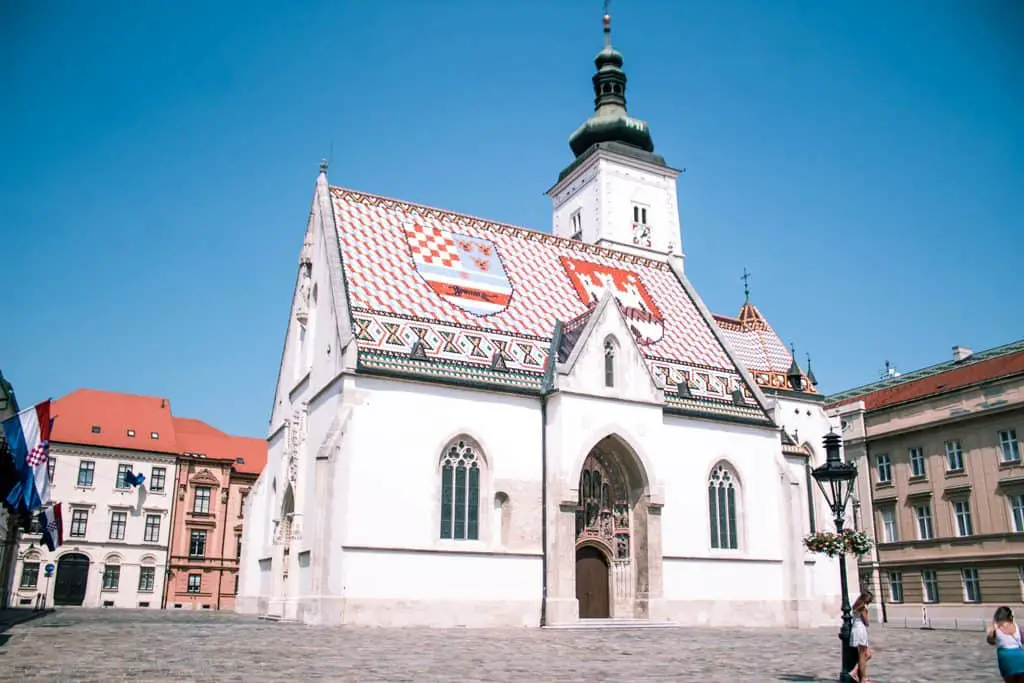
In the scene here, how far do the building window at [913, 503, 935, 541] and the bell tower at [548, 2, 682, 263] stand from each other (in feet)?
59.3

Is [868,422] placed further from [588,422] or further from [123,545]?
[123,545]

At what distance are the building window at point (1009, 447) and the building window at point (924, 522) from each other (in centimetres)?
488

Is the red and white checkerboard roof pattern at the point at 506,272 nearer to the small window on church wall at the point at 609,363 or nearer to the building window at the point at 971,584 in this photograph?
the small window on church wall at the point at 609,363

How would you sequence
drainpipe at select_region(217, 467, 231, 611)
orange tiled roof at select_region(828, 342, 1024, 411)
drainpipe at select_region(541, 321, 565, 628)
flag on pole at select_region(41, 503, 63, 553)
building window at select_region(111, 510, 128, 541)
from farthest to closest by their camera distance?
drainpipe at select_region(217, 467, 231, 611) < building window at select_region(111, 510, 128, 541) < orange tiled roof at select_region(828, 342, 1024, 411) < flag on pole at select_region(41, 503, 63, 553) < drainpipe at select_region(541, 321, 565, 628)

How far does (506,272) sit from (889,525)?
26.4 metres

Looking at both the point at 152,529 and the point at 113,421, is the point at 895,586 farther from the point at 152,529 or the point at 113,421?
the point at 113,421

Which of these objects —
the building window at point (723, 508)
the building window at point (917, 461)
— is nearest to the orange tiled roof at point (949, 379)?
the building window at point (917, 461)

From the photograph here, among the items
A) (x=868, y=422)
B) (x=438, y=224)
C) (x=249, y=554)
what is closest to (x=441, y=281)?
(x=438, y=224)

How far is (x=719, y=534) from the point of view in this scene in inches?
1165

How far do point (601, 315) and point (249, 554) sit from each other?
16.1 m

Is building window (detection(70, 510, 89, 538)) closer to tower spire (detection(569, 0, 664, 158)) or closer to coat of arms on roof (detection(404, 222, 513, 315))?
coat of arms on roof (detection(404, 222, 513, 315))

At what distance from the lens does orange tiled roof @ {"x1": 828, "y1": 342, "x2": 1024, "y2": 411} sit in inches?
1547

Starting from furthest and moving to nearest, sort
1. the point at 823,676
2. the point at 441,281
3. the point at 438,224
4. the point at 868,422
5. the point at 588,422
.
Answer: the point at 868,422 < the point at 438,224 < the point at 441,281 < the point at 588,422 < the point at 823,676

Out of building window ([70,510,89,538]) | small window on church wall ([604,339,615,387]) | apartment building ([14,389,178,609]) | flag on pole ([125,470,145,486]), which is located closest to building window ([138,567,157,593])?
apartment building ([14,389,178,609])
